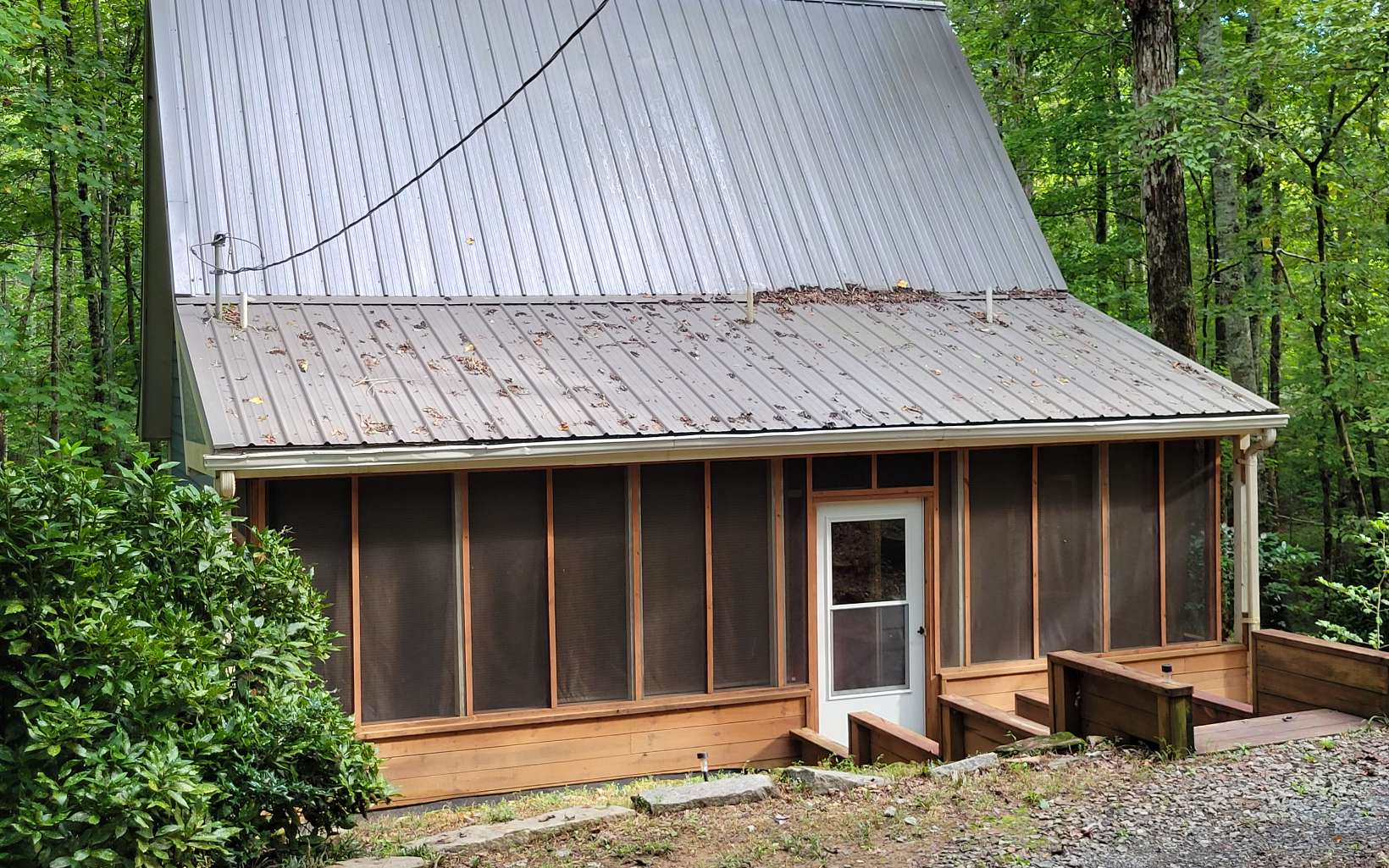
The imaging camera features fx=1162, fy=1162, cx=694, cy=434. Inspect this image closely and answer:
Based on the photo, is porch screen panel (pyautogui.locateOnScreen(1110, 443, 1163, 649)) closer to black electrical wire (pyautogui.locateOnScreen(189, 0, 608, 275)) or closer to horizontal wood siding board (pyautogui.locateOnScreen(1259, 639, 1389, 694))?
horizontal wood siding board (pyautogui.locateOnScreen(1259, 639, 1389, 694))

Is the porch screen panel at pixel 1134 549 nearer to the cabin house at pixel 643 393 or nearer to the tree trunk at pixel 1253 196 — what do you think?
the cabin house at pixel 643 393

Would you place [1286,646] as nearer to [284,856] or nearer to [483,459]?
[483,459]

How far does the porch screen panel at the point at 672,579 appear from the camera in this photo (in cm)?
818

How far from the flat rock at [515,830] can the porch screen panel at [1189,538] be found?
5.62 meters

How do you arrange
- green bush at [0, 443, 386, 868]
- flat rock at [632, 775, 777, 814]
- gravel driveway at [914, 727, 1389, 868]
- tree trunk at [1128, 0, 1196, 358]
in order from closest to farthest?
green bush at [0, 443, 386, 868], gravel driveway at [914, 727, 1389, 868], flat rock at [632, 775, 777, 814], tree trunk at [1128, 0, 1196, 358]

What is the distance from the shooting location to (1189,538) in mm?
9570

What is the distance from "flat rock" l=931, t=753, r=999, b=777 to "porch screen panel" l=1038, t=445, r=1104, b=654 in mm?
2709

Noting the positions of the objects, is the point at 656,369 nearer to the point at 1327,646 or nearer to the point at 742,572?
the point at 742,572

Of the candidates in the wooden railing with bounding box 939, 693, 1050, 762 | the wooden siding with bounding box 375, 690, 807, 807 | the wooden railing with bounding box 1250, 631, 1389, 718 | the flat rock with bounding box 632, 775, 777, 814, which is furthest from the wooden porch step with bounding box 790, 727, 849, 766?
the wooden railing with bounding box 1250, 631, 1389, 718

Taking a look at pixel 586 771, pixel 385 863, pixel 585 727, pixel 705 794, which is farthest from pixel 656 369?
pixel 385 863

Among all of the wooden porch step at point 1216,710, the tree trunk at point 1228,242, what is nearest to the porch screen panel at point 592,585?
the wooden porch step at point 1216,710

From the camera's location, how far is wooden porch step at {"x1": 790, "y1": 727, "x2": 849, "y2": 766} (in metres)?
7.96

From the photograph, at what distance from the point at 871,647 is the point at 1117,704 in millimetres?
2388

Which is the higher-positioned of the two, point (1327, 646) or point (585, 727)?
point (1327, 646)
